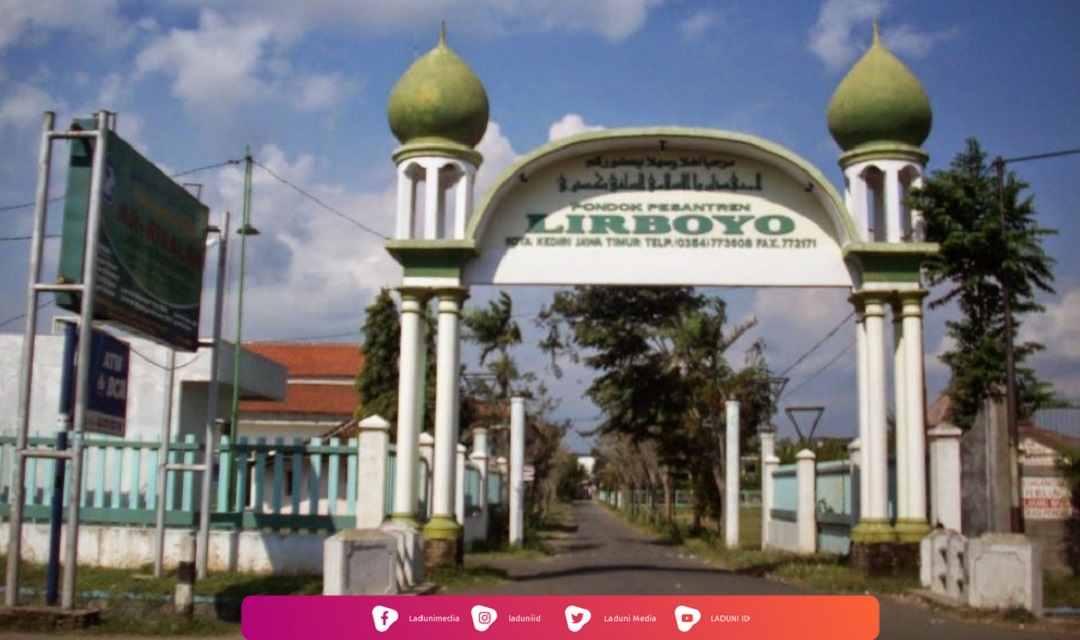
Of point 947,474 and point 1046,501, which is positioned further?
point 947,474

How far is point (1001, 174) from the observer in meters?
17.8

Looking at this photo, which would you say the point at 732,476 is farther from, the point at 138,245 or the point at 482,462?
the point at 138,245

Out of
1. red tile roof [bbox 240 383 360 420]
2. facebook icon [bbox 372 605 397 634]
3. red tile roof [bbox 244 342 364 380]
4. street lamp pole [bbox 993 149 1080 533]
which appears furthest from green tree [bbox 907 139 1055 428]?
red tile roof [bbox 244 342 364 380]

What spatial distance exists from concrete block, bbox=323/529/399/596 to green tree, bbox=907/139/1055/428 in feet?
30.9

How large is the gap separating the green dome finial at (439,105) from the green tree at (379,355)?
55.5 ft

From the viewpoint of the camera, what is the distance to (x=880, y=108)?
1720 centimetres

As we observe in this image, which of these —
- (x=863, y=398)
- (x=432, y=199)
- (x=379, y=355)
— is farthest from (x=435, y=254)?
(x=379, y=355)

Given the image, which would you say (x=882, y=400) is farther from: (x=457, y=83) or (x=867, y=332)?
(x=457, y=83)

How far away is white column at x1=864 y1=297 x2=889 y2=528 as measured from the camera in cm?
1655

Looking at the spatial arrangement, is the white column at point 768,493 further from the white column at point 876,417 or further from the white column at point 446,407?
the white column at point 446,407

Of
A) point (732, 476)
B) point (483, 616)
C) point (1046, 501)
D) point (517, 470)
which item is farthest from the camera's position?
point (732, 476)

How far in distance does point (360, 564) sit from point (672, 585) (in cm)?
516

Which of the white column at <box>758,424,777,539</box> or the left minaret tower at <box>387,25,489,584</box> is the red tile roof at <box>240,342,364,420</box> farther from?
the left minaret tower at <box>387,25,489,584</box>

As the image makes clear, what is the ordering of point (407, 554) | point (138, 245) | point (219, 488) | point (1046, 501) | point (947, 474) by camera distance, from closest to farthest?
point (138, 245), point (407, 554), point (1046, 501), point (947, 474), point (219, 488)
